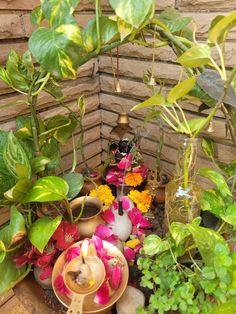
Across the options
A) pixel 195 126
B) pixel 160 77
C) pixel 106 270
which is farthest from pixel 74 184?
pixel 160 77

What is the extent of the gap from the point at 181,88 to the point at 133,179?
42 cm

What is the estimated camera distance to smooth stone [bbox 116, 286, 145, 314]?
62 centimetres

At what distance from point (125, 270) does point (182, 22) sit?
0.59 meters

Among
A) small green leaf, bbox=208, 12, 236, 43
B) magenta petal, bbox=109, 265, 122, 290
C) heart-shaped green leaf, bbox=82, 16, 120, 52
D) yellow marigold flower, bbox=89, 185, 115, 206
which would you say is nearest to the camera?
small green leaf, bbox=208, 12, 236, 43

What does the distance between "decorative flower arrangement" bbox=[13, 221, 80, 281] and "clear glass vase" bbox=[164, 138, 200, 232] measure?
249 millimetres

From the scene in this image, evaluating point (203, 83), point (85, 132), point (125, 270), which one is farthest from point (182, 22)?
point (85, 132)

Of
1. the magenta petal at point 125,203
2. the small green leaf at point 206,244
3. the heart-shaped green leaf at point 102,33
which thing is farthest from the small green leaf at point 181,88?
Result: the magenta petal at point 125,203

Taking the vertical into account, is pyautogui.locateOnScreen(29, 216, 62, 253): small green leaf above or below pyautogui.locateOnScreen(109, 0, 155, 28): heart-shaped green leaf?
below

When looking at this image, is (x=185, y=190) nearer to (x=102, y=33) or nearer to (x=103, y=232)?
(x=103, y=232)

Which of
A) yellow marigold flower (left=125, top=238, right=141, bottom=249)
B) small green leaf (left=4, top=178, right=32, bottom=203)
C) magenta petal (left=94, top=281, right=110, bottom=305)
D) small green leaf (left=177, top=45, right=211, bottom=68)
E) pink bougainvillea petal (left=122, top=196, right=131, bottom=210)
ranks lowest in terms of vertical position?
yellow marigold flower (left=125, top=238, right=141, bottom=249)

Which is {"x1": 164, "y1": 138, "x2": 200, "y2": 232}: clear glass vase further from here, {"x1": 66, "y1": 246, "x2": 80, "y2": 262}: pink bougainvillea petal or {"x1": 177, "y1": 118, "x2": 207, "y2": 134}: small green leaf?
{"x1": 66, "y1": 246, "x2": 80, "y2": 262}: pink bougainvillea petal

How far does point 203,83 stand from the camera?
536 mm

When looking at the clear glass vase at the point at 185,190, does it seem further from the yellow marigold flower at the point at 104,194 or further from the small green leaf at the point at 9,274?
the small green leaf at the point at 9,274

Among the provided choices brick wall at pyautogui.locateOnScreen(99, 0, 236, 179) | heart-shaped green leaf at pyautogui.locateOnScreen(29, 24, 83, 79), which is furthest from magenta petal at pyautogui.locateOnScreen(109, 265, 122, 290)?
brick wall at pyautogui.locateOnScreen(99, 0, 236, 179)
